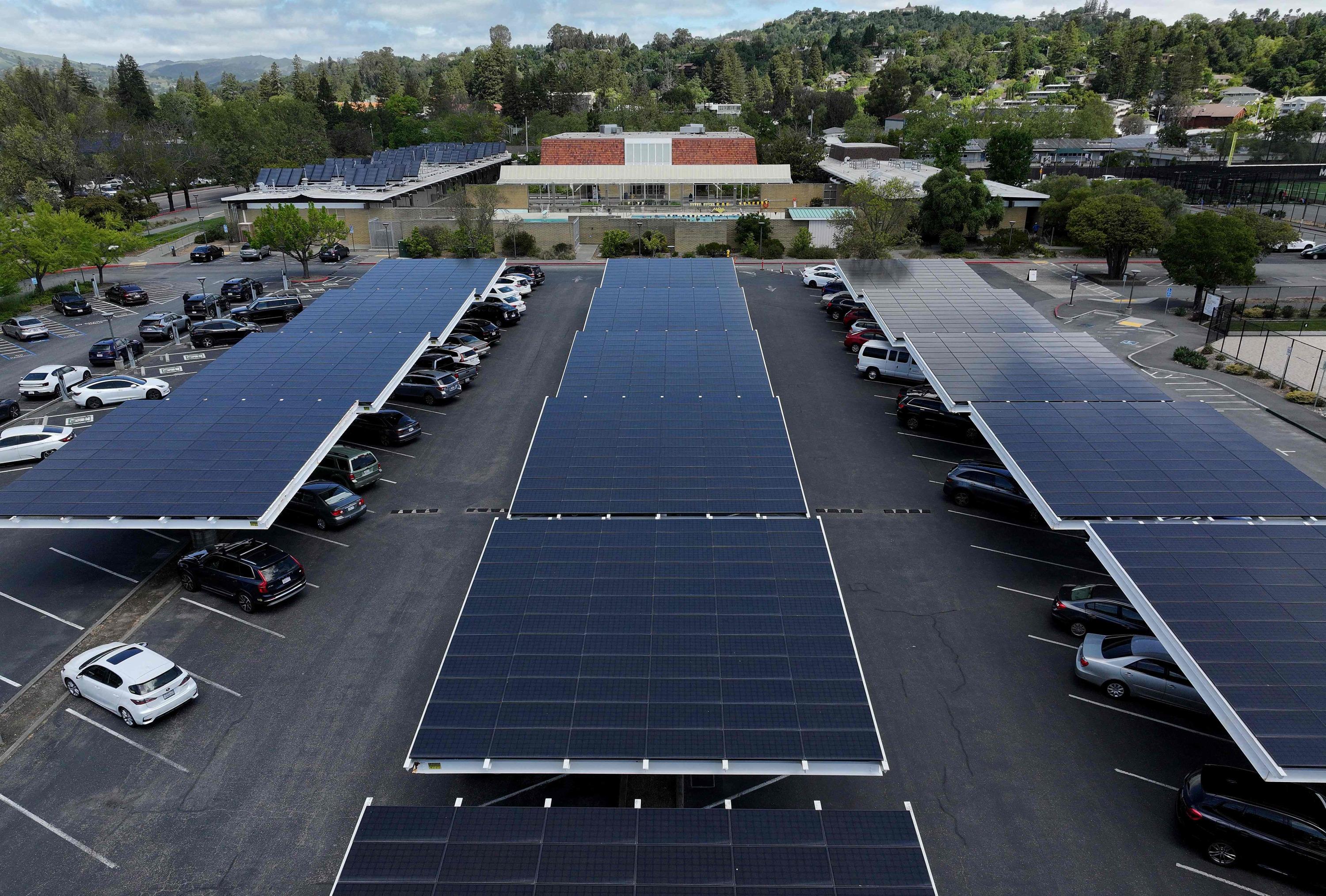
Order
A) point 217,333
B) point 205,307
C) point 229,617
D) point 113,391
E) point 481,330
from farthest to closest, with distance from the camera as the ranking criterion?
1. point 205,307
2. point 217,333
3. point 481,330
4. point 113,391
5. point 229,617

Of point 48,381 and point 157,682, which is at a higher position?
point 48,381

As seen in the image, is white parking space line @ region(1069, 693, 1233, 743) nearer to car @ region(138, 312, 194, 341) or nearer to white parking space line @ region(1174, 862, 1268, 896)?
white parking space line @ region(1174, 862, 1268, 896)

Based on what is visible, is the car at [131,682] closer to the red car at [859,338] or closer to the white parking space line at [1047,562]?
the white parking space line at [1047,562]

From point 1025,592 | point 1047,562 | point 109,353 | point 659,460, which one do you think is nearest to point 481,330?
point 109,353

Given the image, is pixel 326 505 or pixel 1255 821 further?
pixel 326 505

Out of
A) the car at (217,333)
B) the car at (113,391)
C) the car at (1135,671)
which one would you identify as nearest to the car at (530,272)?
the car at (217,333)

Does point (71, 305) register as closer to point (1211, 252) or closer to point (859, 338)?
point (859, 338)

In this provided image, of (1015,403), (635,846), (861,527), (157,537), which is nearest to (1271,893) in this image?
(635,846)
